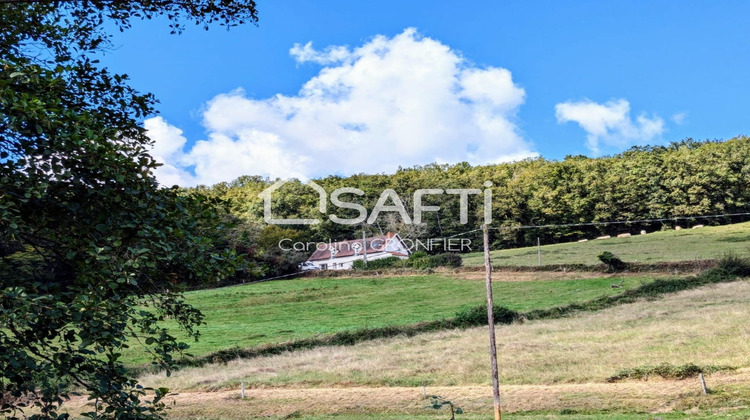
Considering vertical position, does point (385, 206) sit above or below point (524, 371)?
above

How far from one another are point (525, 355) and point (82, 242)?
2324 centimetres

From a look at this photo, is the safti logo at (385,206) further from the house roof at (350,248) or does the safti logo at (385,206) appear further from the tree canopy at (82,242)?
the tree canopy at (82,242)

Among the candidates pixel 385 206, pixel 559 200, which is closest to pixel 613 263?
pixel 559 200

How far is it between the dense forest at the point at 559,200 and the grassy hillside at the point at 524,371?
42.6m

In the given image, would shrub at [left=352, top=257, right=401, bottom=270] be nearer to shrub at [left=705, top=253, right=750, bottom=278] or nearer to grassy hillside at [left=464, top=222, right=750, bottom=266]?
grassy hillside at [left=464, top=222, right=750, bottom=266]

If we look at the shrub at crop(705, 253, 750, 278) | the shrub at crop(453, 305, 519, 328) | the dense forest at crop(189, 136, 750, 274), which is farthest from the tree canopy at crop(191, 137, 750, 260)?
the shrub at crop(453, 305, 519, 328)

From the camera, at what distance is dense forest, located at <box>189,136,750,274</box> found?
3187 inches

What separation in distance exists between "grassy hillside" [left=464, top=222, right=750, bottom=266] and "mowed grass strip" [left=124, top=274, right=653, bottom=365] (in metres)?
10.1

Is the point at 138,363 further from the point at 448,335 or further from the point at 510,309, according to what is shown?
the point at 510,309

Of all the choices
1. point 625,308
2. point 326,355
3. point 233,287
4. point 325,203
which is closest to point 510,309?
point 625,308

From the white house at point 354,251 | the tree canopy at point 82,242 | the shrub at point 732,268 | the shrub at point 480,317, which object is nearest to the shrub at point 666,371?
the shrub at point 480,317

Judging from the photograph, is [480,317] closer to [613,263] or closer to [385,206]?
[613,263]

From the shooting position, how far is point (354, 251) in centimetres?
7969

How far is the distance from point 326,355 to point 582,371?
523 inches
